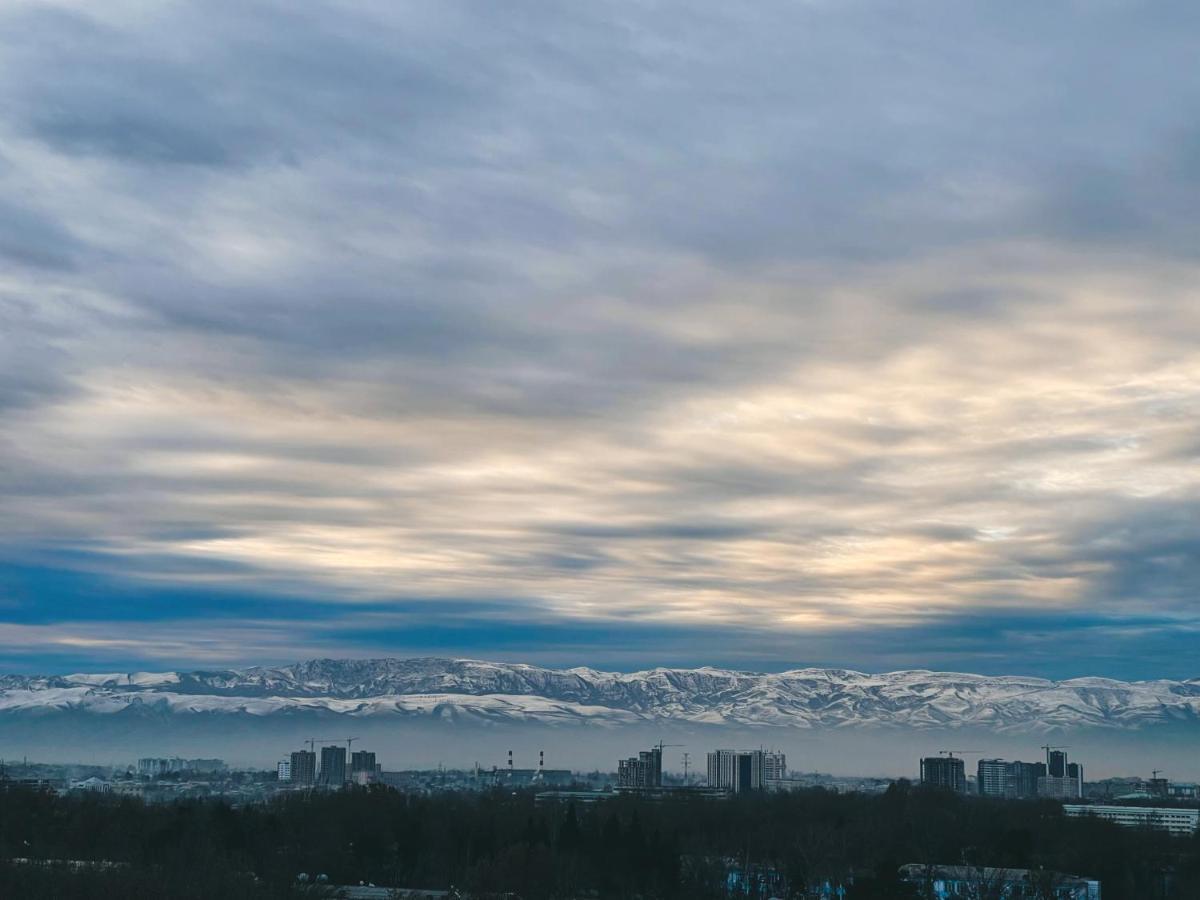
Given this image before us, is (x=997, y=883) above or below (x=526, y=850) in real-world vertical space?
below

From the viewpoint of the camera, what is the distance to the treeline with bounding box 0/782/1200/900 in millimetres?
98938

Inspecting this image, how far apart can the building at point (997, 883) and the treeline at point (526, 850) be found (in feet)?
11.1

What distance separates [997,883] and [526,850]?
3686 centimetres

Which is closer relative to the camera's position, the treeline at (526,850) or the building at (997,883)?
the treeline at (526,850)

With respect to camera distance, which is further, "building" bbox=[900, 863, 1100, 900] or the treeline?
"building" bbox=[900, 863, 1100, 900]

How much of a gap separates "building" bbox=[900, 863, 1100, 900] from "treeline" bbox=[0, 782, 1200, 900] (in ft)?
11.1

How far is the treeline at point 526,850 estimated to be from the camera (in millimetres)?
98938

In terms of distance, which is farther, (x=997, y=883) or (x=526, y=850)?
(x=997, y=883)

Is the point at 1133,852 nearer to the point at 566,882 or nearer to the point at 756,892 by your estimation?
the point at 756,892

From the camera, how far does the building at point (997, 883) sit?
114250 millimetres

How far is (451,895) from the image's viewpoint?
101938 mm

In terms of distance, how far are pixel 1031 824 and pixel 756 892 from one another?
172ft

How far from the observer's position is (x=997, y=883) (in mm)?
118125

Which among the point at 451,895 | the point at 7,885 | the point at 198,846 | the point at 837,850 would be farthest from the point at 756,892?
the point at 7,885
